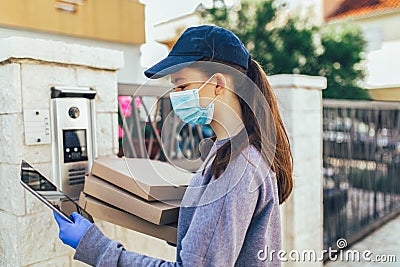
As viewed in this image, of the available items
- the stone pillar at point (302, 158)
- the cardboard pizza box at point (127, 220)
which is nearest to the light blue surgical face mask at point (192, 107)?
the cardboard pizza box at point (127, 220)

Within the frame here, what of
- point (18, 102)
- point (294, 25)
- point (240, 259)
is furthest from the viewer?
point (294, 25)

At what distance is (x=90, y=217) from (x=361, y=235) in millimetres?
3234

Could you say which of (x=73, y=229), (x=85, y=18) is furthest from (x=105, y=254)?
(x=85, y=18)

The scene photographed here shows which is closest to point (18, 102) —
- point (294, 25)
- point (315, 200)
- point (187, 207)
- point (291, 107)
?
point (187, 207)

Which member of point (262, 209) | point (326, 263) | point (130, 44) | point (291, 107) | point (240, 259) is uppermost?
point (130, 44)

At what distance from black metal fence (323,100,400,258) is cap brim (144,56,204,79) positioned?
94.1 inches

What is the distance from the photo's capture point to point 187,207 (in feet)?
3.25

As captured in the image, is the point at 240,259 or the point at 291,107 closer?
the point at 240,259

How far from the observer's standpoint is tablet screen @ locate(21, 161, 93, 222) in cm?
109

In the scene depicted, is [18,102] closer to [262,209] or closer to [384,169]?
[262,209]

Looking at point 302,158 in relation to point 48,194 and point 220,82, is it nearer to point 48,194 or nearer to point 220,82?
point 220,82

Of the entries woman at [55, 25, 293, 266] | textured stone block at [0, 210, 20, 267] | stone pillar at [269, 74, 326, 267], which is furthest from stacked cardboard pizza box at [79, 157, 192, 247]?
stone pillar at [269, 74, 326, 267]

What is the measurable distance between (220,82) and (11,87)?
753 mm

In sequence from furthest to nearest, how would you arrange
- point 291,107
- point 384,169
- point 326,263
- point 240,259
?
point 384,169 < point 326,263 < point 291,107 < point 240,259
